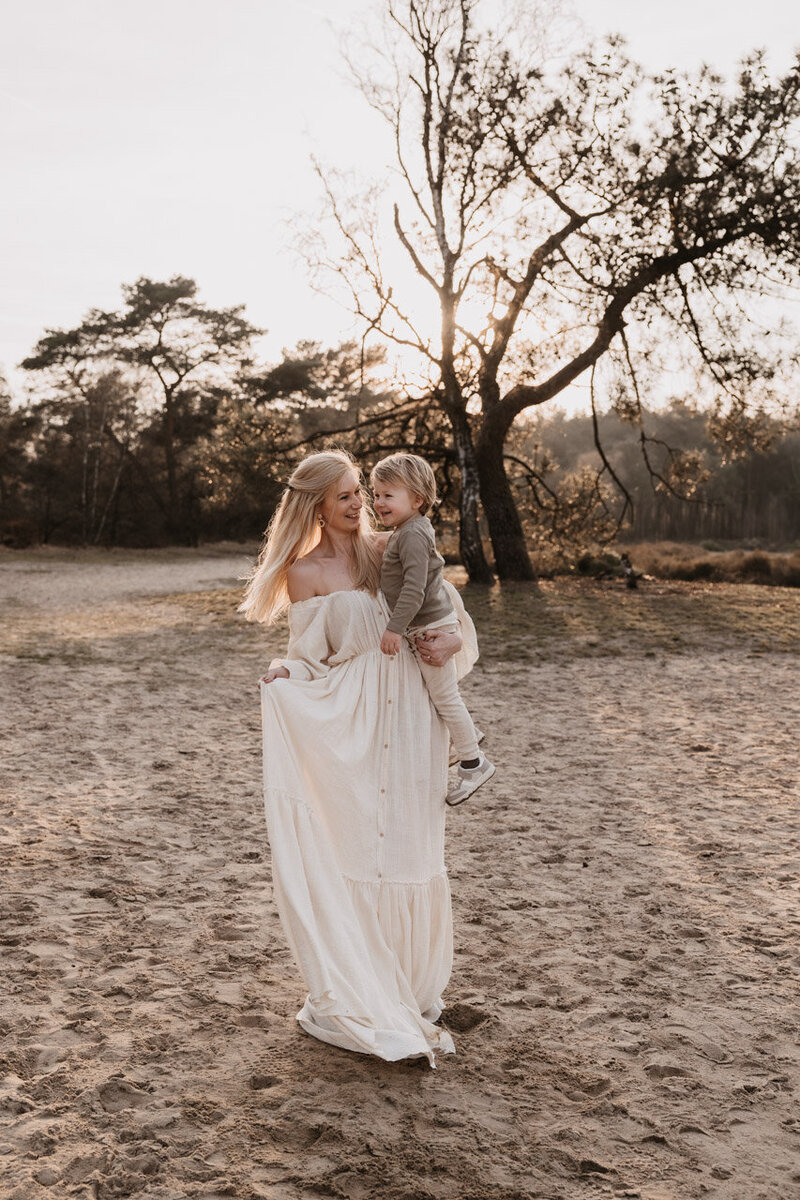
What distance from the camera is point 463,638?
3574mm

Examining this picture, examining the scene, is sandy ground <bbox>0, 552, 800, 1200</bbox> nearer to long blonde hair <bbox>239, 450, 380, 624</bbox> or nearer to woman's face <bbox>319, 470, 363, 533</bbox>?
long blonde hair <bbox>239, 450, 380, 624</bbox>

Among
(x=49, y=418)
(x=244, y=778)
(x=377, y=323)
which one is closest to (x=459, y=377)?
(x=377, y=323)

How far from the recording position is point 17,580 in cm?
2391

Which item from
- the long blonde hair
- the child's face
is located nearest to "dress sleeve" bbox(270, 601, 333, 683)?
the long blonde hair

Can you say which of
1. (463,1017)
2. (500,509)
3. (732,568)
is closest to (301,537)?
(463,1017)

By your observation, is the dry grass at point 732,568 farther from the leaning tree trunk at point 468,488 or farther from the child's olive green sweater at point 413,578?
the child's olive green sweater at point 413,578

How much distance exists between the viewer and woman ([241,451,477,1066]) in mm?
3131

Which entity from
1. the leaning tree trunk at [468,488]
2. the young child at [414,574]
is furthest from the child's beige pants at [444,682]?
the leaning tree trunk at [468,488]

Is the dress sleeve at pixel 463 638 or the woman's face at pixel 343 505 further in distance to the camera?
the dress sleeve at pixel 463 638

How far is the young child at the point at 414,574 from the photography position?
10.5 feet

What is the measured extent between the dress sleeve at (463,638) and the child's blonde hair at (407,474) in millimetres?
341

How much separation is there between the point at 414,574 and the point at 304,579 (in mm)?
357

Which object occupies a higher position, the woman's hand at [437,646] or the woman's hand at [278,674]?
the woman's hand at [437,646]

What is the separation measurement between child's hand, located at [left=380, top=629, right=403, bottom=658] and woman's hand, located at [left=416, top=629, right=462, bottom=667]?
0.12 m
